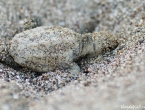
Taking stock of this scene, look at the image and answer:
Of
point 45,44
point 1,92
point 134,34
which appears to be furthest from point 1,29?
point 134,34

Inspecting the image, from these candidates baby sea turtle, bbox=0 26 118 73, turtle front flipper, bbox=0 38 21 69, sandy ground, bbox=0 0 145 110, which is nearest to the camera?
sandy ground, bbox=0 0 145 110

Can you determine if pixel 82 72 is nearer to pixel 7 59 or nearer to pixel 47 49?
pixel 47 49

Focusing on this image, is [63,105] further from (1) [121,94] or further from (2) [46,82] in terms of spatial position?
(2) [46,82]

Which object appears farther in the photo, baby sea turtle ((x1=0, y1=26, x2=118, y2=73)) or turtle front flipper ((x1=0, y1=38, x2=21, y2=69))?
turtle front flipper ((x1=0, y1=38, x2=21, y2=69))

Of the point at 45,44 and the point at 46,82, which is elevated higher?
the point at 45,44

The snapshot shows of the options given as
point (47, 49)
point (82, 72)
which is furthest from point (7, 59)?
point (82, 72)
